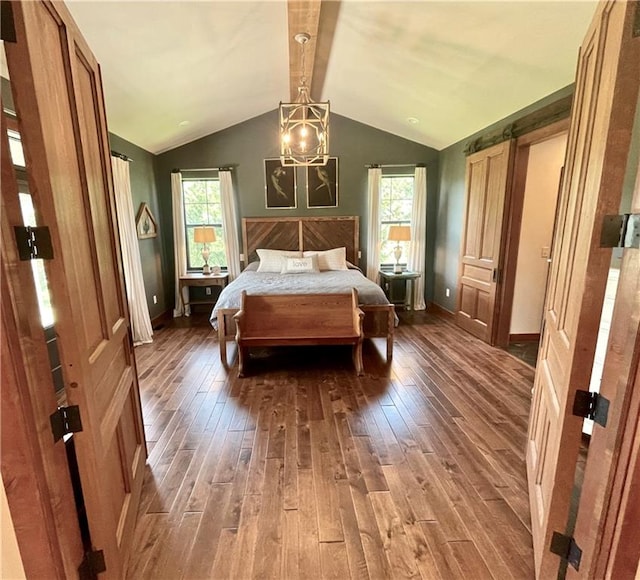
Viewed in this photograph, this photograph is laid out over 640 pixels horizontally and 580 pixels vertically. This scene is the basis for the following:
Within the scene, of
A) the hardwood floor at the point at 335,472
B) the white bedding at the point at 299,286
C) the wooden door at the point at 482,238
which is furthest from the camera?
the wooden door at the point at 482,238

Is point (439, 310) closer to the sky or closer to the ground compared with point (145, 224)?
closer to the ground

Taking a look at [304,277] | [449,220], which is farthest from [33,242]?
[449,220]

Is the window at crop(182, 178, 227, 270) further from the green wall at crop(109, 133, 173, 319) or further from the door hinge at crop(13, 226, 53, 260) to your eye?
the door hinge at crop(13, 226, 53, 260)

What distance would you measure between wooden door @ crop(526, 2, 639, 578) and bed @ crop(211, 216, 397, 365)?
2.00 meters

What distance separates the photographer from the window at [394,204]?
5512mm

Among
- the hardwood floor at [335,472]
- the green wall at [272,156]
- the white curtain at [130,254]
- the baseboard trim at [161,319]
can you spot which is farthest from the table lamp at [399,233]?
the baseboard trim at [161,319]

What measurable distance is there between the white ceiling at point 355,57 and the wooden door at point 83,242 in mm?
1381

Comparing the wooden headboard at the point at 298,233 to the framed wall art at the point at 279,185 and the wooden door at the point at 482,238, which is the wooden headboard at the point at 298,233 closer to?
the framed wall art at the point at 279,185

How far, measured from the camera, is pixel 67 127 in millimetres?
1132

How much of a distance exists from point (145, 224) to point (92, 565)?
4.38 m

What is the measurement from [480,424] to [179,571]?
203 cm

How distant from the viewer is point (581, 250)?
3.81ft

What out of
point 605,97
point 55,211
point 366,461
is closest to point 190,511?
point 366,461

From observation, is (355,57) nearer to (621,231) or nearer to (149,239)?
(621,231)
